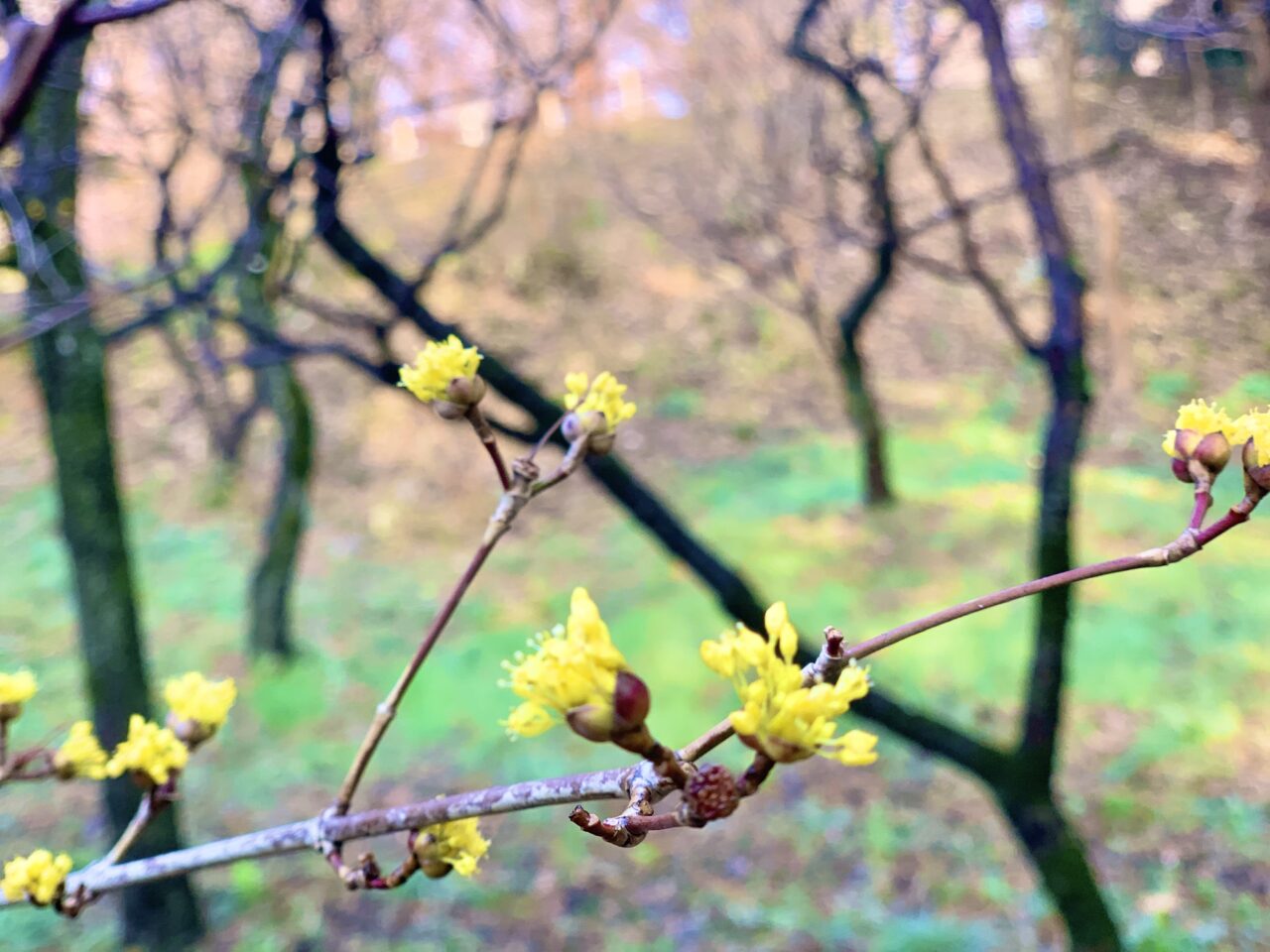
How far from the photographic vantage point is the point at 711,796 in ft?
1.53

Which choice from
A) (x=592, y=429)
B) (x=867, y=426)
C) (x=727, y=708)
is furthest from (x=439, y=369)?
(x=867, y=426)

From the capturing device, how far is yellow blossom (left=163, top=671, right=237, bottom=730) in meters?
1.01

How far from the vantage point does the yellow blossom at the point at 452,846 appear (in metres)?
0.77

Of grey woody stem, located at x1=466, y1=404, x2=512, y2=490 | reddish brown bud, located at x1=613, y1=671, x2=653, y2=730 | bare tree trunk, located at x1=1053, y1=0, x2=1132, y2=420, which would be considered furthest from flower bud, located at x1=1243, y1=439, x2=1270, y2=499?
bare tree trunk, located at x1=1053, y1=0, x2=1132, y2=420

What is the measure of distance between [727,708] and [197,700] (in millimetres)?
4370

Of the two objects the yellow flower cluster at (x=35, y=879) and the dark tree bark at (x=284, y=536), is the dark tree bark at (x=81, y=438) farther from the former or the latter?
the dark tree bark at (x=284, y=536)

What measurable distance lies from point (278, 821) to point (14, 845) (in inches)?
49.8

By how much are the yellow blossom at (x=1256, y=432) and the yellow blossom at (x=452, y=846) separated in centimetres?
73

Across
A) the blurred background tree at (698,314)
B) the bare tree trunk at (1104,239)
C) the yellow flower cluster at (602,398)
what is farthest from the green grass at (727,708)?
the yellow flower cluster at (602,398)

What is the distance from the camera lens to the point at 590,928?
3713 millimetres

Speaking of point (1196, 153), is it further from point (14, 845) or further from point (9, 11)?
point (14, 845)

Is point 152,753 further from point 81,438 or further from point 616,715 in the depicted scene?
point 81,438

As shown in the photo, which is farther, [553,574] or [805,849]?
[553,574]

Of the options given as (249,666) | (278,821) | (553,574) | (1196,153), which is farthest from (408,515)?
(1196,153)
